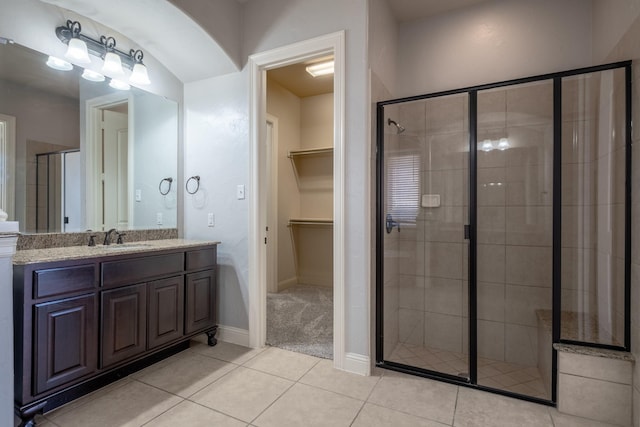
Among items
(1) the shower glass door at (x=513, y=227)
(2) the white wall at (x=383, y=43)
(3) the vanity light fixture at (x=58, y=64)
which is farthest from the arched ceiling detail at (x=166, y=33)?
(1) the shower glass door at (x=513, y=227)

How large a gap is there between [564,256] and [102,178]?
3320mm

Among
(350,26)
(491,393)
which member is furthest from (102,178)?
(491,393)

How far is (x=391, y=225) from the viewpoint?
2467mm

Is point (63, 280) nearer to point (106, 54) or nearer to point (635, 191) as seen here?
point (106, 54)

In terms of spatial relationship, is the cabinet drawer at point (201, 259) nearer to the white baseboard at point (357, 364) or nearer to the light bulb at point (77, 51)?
the white baseboard at point (357, 364)

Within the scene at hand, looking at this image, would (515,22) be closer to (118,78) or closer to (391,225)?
(391,225)

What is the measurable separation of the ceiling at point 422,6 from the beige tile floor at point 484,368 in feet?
8.99

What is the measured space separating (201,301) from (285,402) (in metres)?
1.07

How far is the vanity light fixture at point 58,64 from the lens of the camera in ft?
6.83

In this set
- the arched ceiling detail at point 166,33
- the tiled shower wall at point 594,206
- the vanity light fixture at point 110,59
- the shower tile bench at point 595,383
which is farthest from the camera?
the vanity light fixture at point 110,59

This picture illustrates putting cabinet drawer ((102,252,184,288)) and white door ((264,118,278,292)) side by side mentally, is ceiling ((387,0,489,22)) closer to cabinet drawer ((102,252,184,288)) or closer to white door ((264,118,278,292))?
white door ((264,118,278,292))

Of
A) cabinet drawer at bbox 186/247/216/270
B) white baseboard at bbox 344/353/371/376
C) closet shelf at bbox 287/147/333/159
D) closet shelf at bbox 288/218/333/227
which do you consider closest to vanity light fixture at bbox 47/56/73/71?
cabinet drawer at bbox 186/247/216/270

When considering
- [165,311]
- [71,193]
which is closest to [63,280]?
[165,311]

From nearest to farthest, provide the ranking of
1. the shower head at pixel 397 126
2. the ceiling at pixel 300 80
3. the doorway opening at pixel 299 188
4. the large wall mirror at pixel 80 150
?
the large wall mirror at pixel 80 150 → the shower head at pixel 397 126 → the ceiling at pixel 300 80 → the doorway opening at pixel 299 188
